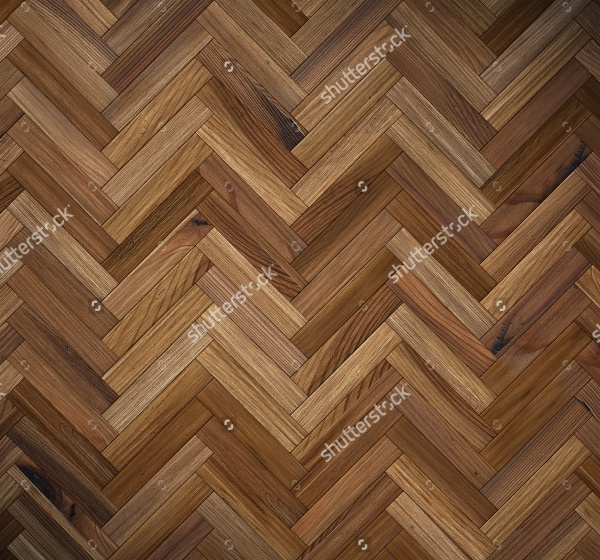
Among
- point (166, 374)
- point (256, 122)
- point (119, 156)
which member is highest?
point (119, 156)

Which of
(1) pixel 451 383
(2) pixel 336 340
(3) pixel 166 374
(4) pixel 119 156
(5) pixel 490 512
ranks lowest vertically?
(5) pixel 490 512

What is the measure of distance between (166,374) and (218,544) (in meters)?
0.50

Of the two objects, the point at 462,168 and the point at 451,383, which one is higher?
the point at 462,168

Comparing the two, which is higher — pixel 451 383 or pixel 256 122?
pixel 256 122

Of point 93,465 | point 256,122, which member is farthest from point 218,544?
point 256,122

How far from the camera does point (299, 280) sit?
1.91 meters

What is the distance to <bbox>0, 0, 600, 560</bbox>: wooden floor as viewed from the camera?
73.3 inches

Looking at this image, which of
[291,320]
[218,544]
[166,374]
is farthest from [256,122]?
[218,544]

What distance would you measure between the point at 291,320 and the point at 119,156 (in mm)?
695

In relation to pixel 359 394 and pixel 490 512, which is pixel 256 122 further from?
pixel 490 512

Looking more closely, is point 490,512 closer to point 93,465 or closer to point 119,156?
point 93,465

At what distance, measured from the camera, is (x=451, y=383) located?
189 centimetres

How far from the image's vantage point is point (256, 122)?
1910 mm

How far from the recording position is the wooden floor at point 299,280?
1.86 meters
